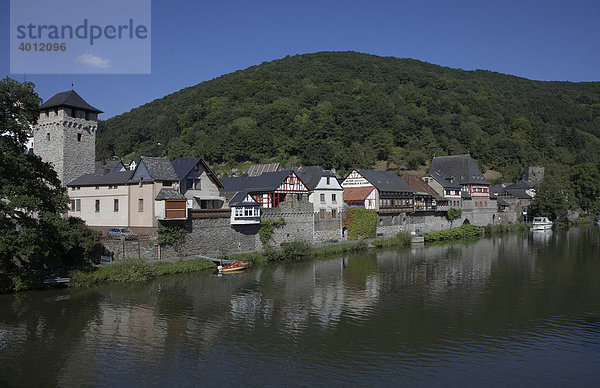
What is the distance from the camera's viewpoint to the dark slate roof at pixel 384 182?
50.8m

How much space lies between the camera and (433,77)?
501 ft

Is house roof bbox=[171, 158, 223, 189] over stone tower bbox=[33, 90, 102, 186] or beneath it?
beneath

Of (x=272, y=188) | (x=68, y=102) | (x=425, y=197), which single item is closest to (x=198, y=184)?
(x=272, y=188)

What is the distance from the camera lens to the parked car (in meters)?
30.5

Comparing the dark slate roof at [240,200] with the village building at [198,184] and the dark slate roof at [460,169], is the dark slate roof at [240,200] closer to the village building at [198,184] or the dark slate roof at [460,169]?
the village building at [198,184]

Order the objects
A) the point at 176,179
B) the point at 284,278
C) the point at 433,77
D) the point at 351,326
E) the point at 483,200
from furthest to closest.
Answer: the point at 433,77 < the point at 483,200 < the point at 176,179 < the point at 284,278 < the point at 351,326

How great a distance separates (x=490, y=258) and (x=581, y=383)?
26.3 meters

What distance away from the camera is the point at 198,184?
3728 cm

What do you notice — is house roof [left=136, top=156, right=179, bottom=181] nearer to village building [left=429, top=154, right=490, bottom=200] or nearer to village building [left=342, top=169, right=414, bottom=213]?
village building [left=342, top=169, right=414, bottom=213]

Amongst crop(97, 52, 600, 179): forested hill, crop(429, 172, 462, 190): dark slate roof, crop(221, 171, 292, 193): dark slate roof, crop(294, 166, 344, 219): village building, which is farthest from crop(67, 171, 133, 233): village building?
crop(97, 52, 600, 179): forested hill

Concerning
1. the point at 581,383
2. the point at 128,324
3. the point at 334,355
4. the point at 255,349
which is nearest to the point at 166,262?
the point at 128,324

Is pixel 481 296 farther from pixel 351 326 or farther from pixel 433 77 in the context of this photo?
pixel 433 77

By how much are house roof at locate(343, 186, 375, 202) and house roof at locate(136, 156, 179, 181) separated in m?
22.9

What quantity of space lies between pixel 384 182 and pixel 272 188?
51.7ft
